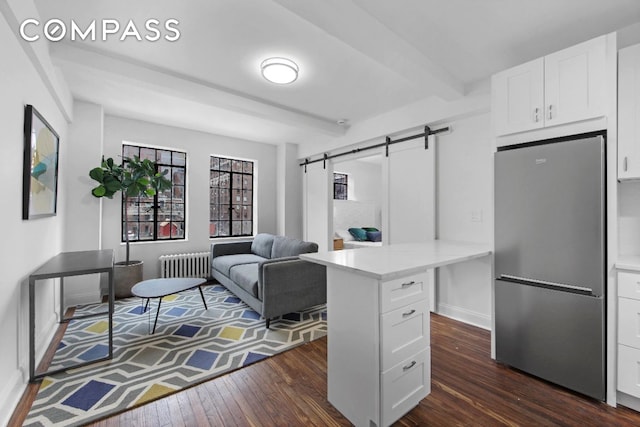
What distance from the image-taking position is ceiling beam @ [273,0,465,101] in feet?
5.65

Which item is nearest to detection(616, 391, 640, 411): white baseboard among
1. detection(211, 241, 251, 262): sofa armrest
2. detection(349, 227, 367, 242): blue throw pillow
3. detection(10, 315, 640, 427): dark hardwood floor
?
detection(10, 315, 640, 427): dark hardwood floor

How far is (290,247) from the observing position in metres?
3.72

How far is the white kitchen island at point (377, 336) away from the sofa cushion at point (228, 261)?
2.40 m

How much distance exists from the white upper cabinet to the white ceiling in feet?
1.06

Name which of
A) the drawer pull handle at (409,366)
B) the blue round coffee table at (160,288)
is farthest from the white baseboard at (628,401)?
the blue round coffee table at (160,288)

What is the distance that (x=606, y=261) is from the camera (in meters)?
1.76

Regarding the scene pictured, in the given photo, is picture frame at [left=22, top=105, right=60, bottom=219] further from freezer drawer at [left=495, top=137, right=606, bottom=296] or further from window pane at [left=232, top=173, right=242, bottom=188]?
freezer drawer at [left=495, top=137, right=606, bottom=296]

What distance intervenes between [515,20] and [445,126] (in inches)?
52.6

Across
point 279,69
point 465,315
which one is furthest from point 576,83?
point 465,315

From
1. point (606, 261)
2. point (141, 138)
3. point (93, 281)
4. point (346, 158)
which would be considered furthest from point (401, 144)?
point (93, 281)

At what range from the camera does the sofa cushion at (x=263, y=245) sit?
436 cm

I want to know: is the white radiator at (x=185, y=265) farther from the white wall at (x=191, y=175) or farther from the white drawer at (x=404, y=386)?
the white drawer at (x=404, y=386)

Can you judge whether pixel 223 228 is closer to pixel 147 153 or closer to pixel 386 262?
pixel 147 153

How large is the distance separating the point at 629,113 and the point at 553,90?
448mm
